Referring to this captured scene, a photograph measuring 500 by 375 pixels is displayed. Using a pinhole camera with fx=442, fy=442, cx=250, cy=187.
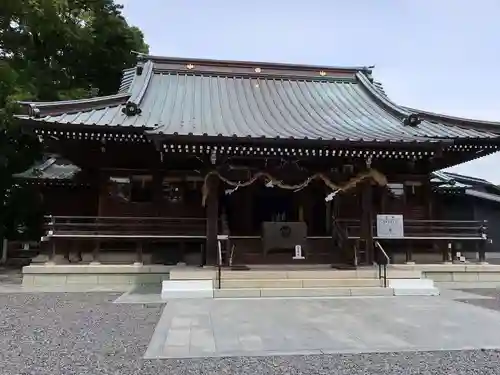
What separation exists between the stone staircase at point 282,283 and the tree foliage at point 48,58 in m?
7.76

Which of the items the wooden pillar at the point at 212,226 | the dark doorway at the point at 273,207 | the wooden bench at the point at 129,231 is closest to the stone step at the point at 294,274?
the wooden pillar at the point at 212,226

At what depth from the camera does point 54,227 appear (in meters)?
10.5

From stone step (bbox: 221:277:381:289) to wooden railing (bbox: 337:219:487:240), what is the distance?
7.34 feet

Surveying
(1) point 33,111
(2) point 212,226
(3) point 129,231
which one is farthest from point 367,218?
(1) point 33,111

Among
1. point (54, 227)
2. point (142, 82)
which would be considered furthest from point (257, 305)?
point (142, 82)

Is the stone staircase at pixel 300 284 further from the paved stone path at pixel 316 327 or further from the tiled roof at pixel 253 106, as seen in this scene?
the tiled roof at pixel 253 106

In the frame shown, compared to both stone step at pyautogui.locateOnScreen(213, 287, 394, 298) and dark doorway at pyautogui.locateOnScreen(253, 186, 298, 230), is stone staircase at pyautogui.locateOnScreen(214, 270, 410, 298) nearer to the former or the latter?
stone step at pyautogui.locateOnScreen(213, 287, 394, 298)

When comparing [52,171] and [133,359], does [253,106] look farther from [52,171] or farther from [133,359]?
[133,359]

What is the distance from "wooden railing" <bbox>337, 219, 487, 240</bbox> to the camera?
11438 millimetres

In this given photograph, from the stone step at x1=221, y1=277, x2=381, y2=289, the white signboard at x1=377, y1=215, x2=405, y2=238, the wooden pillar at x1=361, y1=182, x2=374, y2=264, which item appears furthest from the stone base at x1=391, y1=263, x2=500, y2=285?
the stone step at x1=221, y1=277, x2=381, y2=289

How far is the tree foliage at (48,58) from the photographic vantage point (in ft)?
44.0

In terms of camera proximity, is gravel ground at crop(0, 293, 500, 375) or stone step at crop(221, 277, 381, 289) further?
stone step at crop(221, 277, 381, 289)

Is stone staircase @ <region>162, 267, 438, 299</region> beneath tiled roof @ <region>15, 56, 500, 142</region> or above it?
beneath

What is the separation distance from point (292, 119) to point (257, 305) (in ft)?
19.5
